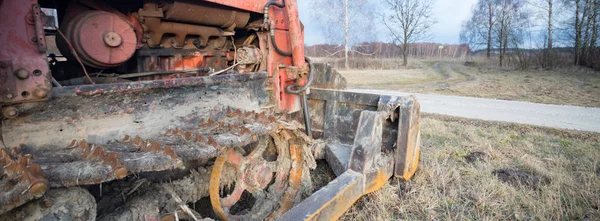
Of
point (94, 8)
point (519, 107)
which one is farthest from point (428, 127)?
point (94, 8)

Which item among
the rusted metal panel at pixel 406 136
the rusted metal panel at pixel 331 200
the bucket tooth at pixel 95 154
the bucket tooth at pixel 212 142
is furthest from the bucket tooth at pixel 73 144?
the rusted metal panel at pixel 406 136

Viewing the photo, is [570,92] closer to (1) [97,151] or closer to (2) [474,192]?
(2) [474,192]

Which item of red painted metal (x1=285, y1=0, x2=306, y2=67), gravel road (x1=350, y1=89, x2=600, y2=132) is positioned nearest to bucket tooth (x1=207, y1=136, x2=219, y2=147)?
red painted metal (x1=285, y1=0, x2=306, y2=67)

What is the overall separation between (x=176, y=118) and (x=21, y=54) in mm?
847

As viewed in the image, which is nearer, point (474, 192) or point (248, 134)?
point (248, 134)

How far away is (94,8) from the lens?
223cm

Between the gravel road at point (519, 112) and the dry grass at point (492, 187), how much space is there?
141 cm

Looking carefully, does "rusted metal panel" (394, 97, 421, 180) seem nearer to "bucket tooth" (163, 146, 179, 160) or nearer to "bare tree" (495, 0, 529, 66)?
"bucket tooth" (163, 146, 179, 160)

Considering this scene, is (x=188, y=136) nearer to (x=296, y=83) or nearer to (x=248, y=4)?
(x=248, y=4)

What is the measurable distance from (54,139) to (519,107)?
8.24m

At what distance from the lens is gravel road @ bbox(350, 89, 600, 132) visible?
18.8ft

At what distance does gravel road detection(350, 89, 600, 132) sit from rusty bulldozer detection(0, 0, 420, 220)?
4226 mm

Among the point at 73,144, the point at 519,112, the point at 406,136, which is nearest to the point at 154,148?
the point at 73,144

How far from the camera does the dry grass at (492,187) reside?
99.6 inches
